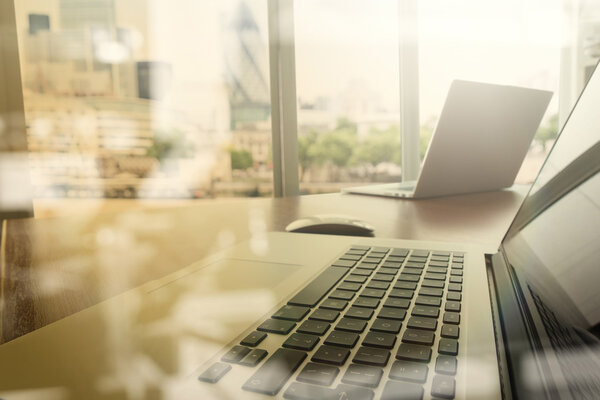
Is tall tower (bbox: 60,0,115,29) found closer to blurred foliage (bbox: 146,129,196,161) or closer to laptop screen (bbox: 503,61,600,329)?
blurred foliage (bbox: 146,129,196,161)

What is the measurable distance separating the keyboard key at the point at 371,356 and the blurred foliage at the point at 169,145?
2.45 meters

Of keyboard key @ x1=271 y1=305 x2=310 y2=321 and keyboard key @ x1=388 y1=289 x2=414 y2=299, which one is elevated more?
keyboard key @ x1=271 y1=305 x2=310 y2=321

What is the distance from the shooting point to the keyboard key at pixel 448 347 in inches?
10.6

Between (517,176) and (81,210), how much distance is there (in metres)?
2.13

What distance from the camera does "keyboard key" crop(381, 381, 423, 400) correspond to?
0.72ft

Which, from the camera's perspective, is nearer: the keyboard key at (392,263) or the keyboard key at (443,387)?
the keyboard key at (443,387)

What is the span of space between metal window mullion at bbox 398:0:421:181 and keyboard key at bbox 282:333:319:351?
2.77 metres

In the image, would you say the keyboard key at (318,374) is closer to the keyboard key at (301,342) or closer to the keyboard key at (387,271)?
the keyboard key at (301,342)

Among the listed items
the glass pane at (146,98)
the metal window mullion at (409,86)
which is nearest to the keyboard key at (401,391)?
the glass pane at (146,98)

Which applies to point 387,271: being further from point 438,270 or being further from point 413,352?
point 413,352

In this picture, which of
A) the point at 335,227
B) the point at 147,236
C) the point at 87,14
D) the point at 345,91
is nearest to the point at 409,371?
the point at 335,227

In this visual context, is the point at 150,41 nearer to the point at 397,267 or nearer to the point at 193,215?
the point at 193,215

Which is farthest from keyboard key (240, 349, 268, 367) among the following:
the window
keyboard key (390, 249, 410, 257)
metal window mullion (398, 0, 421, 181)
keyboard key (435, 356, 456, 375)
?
metal window mullion (398, 0, 421, 181)

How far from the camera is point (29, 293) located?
524mm
